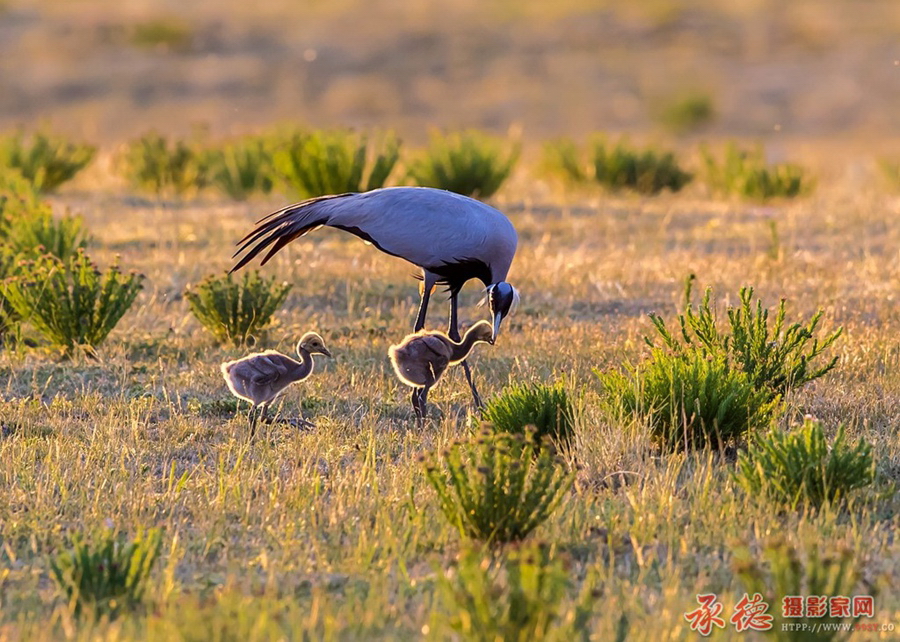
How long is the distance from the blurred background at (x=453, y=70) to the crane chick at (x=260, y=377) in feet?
101

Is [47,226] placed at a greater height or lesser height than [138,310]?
greater

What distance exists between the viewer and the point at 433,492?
5293 millimetres

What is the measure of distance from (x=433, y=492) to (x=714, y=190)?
44.2 feet

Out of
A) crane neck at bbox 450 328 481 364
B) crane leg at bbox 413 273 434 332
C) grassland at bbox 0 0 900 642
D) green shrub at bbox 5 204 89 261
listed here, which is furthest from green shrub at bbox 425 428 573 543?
green shrub at bbox 5 204 89 261

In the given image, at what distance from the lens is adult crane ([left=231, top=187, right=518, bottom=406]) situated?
7238 mm

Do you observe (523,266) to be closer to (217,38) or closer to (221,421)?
(221,421)

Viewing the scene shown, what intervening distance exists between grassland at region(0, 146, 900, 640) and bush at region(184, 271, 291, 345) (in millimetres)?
178

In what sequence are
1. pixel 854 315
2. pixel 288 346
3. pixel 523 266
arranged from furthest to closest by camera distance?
pixel 523 266
pixel 854 315
pixel 288 346

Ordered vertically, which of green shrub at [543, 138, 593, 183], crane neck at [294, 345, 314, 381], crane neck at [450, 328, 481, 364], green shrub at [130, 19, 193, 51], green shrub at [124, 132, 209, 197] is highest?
green shrub at [130, 19, 193, 51]

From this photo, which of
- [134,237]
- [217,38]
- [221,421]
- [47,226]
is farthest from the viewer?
[217,38]

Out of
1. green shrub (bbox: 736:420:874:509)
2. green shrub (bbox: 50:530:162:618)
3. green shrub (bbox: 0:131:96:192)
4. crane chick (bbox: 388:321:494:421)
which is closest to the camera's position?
green shrub (bbox: 50:530:162:618)

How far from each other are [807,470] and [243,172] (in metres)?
12.9

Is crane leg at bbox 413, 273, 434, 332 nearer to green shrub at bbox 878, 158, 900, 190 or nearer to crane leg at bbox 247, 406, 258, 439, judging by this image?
crane leg at bbox 247, 406, 258, 439

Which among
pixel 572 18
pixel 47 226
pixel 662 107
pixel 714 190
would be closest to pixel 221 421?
pixel 47 226
